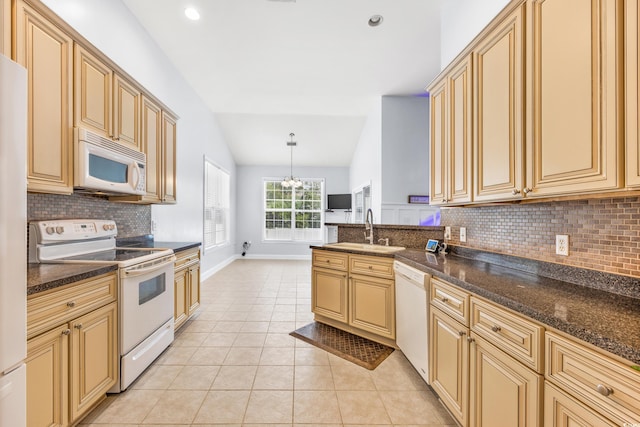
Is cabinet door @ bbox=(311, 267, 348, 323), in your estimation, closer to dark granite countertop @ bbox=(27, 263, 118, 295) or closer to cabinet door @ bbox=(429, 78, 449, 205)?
cabinet door @ bbox=(429, 78, 449, 205)

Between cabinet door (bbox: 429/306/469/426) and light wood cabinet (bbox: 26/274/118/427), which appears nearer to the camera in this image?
light wood cabinet (bbox: 26/274/118/427)

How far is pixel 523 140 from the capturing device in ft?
4.68

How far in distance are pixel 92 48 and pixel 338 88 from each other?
11.1ft

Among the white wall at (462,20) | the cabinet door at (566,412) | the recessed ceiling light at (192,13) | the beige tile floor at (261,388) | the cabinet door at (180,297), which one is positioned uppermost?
the recessed ceiling light at (192,13)

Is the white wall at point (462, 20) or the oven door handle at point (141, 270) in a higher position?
the white wall at point (462, 20)

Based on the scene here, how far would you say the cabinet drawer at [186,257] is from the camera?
2.72 meters

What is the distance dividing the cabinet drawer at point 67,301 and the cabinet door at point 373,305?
195 centimetres

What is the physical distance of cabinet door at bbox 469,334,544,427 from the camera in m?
1.00

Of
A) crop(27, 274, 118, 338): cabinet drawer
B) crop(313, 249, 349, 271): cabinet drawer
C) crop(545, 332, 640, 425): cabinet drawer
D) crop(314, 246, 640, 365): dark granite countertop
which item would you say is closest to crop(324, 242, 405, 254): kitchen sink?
crop(313, 249, 349, 271): cabinet drawer

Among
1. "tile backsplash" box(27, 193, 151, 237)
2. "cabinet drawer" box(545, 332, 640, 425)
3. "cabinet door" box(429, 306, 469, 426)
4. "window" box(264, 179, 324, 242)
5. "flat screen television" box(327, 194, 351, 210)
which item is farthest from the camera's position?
"window" box(264, 179, 324, 242)

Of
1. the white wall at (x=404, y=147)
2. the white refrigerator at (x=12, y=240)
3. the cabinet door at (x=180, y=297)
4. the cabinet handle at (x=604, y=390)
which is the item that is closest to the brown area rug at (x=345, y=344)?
the cabinet door at (x=180, y=297)

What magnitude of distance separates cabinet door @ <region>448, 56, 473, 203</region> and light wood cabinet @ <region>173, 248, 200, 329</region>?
105 inches

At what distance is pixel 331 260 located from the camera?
2840 millimetres

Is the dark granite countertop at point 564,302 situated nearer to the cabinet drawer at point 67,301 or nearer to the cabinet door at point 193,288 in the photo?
the cabinet drawer at point 67,301
